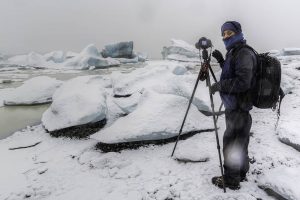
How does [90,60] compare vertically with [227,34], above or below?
below

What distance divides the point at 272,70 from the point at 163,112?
103 inches

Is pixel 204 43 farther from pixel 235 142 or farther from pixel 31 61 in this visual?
pixel 31 61

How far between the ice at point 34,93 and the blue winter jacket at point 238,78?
9048 mm

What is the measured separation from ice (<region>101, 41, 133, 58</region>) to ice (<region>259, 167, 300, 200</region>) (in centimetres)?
3808

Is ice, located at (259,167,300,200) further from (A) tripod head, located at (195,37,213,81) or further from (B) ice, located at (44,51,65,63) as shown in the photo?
(B) ice, located at (44,51,65,63)

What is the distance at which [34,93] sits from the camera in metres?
11.0

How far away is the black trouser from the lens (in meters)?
3.36

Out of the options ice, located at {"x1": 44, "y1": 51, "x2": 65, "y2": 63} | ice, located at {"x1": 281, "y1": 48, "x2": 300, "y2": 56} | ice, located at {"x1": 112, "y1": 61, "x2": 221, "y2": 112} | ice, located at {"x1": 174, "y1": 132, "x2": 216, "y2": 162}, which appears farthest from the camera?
ice, located at {"x1": 44, "y1": 51, "x2": 65, "y2": 63}

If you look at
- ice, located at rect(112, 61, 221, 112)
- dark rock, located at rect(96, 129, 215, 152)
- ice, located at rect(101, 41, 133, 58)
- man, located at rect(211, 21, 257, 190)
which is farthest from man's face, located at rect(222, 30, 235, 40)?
ice, located at rect(101, 41, 133, 58)

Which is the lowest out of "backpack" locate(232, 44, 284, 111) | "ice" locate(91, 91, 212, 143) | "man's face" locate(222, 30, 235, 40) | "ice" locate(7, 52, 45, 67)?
"ice" locate(7, 52, 45, 67)

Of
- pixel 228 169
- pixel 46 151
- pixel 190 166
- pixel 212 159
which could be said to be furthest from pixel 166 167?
pixel 46 151

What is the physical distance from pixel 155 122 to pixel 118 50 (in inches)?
1469

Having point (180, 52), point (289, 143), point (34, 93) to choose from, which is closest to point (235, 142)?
point (289, 143)

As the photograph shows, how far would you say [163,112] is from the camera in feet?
17.5
